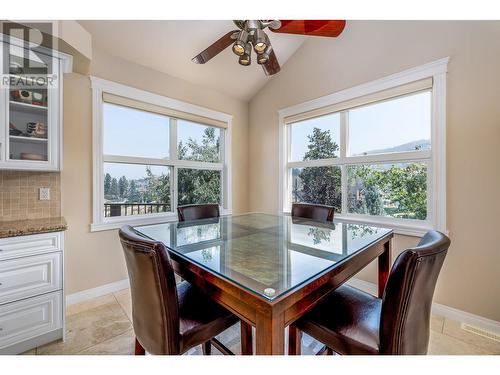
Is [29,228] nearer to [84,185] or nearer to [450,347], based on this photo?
[84,185]

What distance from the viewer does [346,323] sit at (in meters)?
1.06

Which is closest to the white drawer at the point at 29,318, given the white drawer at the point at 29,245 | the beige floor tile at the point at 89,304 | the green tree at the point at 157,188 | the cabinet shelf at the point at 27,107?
the white drawer at the point at 29,245

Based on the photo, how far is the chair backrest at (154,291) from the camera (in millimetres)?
912

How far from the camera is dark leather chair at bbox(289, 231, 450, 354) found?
2.68 feet

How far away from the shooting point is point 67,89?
7.14 ft

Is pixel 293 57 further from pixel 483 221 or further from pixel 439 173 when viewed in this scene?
pixel 483 221

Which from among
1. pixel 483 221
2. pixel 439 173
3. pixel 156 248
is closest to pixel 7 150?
pixel 156 248

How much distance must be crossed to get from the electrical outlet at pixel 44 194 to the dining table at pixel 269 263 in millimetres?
1110

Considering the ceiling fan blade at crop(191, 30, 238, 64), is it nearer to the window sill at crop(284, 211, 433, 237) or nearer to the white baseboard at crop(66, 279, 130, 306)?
the window sill at crop(284, 211, 433, 237)

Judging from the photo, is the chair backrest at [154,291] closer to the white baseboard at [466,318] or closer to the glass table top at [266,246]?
the glass table top at [266,246]

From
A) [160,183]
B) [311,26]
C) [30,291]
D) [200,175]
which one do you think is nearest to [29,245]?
[30,291]

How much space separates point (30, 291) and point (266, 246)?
A: 171 centimetres

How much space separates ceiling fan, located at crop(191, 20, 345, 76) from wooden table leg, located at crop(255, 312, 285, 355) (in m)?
1.64
